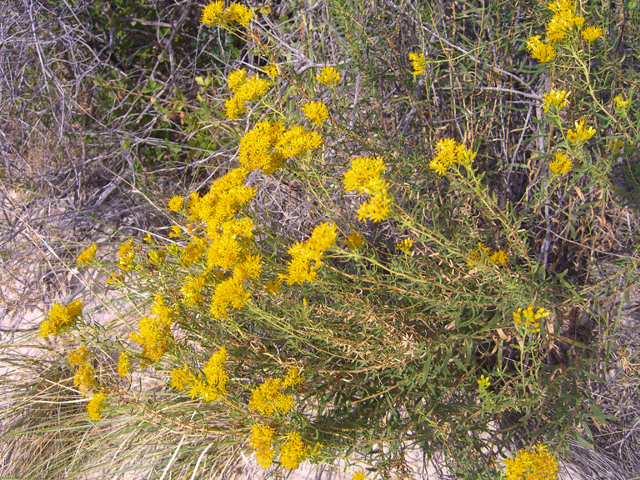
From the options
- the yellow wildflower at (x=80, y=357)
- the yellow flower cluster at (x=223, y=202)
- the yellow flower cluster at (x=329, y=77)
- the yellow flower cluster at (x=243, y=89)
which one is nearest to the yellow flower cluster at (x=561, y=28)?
the yellow flower cluster at (x=329, y=77)

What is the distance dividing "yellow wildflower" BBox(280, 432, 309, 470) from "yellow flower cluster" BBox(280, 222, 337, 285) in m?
0.55

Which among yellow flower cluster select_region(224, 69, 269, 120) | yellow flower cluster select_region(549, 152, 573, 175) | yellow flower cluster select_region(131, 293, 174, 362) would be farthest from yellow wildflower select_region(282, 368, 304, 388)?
Answer: yellow flower cluster select_region(549, 152, 573, 175)

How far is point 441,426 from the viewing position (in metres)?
1.70

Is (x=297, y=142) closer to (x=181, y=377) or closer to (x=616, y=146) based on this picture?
(x=181, y=377)

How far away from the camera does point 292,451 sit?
1533 mm

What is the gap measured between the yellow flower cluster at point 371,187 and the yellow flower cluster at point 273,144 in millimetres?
224

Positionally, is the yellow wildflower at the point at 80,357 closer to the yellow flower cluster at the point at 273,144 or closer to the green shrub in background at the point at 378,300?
the green shrub in background at the point at 378,300

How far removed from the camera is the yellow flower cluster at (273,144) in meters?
1.55

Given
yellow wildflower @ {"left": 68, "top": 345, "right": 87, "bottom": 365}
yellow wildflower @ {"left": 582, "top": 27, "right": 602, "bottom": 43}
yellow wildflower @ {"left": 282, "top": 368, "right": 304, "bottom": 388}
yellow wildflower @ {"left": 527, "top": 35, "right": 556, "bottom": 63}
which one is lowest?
yellow wildflower @ {"left": 68, "top": 345, "right": 87, "bottom": 365}

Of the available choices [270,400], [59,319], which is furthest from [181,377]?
[59,319]

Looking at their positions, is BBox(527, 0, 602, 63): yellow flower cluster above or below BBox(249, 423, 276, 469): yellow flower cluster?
above

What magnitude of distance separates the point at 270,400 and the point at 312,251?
0.59 metres

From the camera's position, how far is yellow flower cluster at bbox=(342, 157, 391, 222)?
131 cm

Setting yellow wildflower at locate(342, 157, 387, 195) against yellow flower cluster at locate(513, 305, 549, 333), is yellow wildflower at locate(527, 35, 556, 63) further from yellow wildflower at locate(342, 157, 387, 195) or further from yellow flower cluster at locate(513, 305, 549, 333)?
yellow flower cluster at locate(513, 305, 549, 333)
